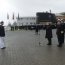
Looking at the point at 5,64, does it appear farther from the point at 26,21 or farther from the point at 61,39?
the point at 26,21

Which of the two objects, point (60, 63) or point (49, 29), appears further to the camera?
point (49, 29)

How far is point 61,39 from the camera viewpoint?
2150 cm

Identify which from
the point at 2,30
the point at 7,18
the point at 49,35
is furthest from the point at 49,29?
the point at 7,18

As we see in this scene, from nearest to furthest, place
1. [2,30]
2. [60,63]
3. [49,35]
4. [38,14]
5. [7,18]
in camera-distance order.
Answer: [60,63]
[2,30]
[49,35]
[38,14]
[7,18]

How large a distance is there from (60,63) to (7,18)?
106m

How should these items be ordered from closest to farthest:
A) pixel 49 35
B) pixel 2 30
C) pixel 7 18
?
pixel 2 30 → pixel 49 35 → pixel 7 18

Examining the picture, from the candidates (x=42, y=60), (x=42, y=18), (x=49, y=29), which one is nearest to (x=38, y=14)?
(x=42, y=18)

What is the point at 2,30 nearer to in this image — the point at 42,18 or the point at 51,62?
the point at 51,62

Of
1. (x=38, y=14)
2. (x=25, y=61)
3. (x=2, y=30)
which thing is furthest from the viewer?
(x=38, y=14)

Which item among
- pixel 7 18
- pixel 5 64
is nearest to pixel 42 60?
pixel 5 64

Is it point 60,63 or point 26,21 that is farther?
point 26,21

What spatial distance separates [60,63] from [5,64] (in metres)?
2.19

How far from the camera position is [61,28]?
2141 cm

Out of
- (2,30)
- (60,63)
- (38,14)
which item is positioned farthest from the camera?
(38,14)
